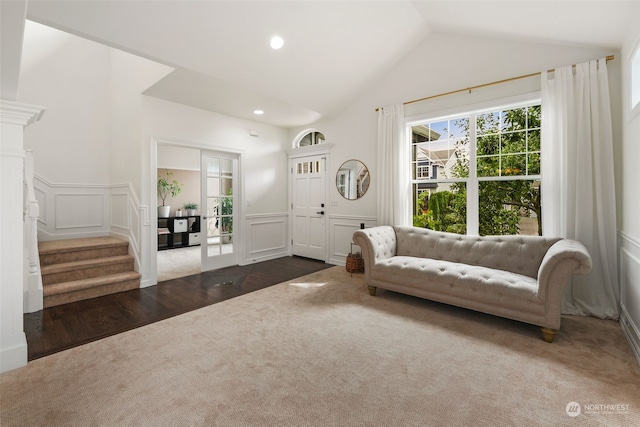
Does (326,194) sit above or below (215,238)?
above

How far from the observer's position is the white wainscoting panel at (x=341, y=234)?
16.8 feet

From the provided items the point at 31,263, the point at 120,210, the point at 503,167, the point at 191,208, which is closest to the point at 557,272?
the point at 503,167

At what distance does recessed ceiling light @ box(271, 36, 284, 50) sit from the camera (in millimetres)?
3334

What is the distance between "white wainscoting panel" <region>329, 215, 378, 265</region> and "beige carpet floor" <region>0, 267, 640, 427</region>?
2.24 m

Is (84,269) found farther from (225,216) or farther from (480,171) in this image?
(480,171)

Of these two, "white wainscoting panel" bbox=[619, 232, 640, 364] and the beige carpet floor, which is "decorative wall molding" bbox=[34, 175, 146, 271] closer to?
the beige carpet floor

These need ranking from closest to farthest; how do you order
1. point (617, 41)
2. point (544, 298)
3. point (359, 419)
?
point (359, 419) < point (544, 298) < point (617, 41)

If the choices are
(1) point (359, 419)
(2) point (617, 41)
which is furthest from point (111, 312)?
(2) point (617, 41)

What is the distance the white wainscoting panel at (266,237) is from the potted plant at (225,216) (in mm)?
323

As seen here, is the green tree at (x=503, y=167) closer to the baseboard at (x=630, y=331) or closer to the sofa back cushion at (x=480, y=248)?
the sofa back cushion at (x=480, y=248)

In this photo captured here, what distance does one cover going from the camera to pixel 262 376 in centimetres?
199

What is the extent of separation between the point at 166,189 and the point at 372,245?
6.04m

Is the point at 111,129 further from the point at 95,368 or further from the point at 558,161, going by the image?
the point at 558,161

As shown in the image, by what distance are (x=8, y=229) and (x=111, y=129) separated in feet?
12.0
